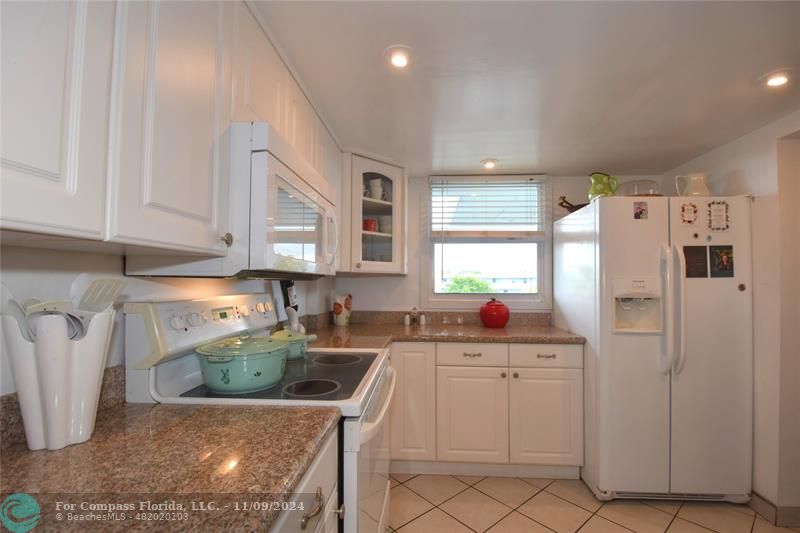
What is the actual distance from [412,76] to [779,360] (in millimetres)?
2284

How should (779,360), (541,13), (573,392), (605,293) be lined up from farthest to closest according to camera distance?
(573,392), (605,293), (779,360), (541,13)

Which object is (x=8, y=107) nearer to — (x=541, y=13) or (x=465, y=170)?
(x=541, y=13)

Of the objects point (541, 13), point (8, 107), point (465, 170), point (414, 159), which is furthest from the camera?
point (465, 170)

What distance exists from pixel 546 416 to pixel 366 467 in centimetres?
146

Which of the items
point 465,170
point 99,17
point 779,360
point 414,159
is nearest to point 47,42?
point 99,17

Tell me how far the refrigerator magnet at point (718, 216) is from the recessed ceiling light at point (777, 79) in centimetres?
58

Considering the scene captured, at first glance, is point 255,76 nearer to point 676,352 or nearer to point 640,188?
point 640,188

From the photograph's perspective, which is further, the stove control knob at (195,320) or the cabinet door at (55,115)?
the stove control knob at (195,320)

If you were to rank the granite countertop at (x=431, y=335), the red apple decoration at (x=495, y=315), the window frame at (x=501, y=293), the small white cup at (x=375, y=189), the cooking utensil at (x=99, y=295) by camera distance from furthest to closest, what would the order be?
the window frame at (x=501, y=293) < the red apple decoration at (x=495, y=315) < the small white cup at (x=375, y=189) < the granite countertop at (x=431, y=335) < the cooking utensil at (x=99, y=295)

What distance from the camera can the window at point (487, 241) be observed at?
2801 mm

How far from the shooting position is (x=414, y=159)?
2.47 metres

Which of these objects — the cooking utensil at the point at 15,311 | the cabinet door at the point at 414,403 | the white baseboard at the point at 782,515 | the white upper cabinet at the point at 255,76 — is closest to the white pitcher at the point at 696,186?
the white baseboard at the point at 782,515

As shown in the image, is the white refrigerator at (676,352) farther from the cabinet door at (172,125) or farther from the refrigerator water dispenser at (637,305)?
the cabinet door at (172,125)

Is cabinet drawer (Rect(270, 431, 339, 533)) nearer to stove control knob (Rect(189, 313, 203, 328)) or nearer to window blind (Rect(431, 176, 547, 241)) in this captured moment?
stove control knob (Rect(189, 313, 203, 328))
